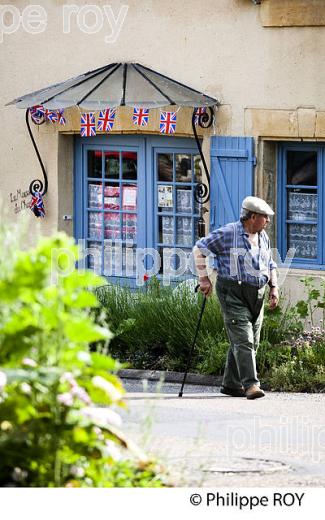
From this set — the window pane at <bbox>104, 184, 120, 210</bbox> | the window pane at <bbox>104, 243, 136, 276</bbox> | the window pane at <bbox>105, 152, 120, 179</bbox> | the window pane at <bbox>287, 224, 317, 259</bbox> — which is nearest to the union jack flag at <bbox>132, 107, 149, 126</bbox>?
the window pane at <bbox>105, 152, 120, 179</bbox>

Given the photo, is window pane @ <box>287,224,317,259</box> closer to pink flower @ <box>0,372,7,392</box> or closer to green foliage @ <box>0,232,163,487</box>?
green foliage @ <box>0,232,163,487</box>

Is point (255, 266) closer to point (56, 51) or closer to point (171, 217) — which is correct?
point (171, 217)

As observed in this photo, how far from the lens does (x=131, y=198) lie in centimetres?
1563

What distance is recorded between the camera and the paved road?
7316 mm

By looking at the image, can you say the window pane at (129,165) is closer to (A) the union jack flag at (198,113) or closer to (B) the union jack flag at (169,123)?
(B) the union jack flag at (169,123)

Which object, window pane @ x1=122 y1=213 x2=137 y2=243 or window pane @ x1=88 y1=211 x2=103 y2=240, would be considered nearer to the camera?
window pane @ x1=122 y1=213 x2=137 y2=243

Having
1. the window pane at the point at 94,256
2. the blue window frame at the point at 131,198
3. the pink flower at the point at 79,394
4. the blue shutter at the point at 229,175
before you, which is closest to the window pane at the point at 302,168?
the blue shutter at the point at 229,175

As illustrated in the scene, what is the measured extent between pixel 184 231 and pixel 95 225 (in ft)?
4.50

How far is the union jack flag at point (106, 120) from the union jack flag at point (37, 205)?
4.18ft

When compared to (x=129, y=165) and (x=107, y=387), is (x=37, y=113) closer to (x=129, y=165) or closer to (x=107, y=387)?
(x=129, y=165)

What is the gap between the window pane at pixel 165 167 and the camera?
15.3 metres

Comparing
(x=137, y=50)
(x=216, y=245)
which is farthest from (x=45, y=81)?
(x=216, y=245)

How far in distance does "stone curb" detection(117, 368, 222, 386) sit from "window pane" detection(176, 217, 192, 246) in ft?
9.12

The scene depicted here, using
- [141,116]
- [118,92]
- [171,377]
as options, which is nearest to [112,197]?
[141,116]
